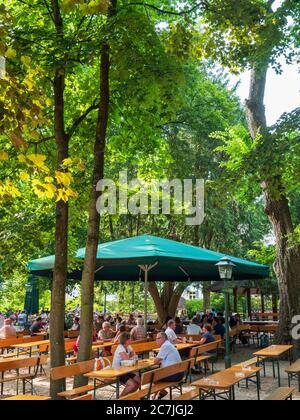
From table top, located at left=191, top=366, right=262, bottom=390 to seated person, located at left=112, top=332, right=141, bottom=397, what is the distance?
4.60 ft

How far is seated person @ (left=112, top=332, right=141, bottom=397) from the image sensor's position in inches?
295

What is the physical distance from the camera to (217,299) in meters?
38.9

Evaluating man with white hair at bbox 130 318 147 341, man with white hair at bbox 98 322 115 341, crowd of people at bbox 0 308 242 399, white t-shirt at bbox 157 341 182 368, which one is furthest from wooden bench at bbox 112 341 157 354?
white t-shirt at bbox 157 341 182 368

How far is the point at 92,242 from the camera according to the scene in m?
7.90

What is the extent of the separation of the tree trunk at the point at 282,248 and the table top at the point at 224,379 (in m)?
5.81

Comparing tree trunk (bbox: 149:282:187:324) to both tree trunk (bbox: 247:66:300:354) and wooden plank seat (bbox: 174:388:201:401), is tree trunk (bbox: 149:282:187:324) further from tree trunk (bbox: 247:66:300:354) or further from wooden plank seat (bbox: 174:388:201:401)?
wooden plank seat (bbox: 174:388:201:401)

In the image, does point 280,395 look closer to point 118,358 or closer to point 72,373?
point 118,358

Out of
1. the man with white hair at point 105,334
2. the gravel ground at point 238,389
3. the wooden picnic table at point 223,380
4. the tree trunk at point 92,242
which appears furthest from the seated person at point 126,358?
the man with white hair at point 105,334

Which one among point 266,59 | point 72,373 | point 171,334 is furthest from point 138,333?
point 266,59

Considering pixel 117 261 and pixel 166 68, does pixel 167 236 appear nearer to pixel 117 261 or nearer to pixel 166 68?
pixel 117 261

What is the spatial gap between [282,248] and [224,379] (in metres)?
7.38

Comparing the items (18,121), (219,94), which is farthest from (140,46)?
(219,94)

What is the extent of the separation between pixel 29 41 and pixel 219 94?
1374 centimetres

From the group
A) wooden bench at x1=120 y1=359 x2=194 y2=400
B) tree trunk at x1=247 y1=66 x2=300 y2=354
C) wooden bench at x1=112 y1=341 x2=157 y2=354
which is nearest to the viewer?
wooden bench at x1=120 y1=359 x2=194 y2=400
